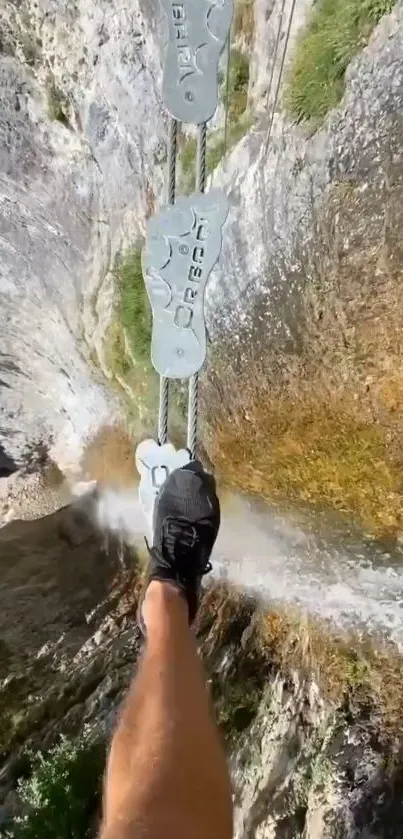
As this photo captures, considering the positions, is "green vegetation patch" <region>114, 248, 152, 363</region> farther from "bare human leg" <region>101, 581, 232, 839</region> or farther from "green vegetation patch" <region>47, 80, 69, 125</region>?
"bare human leg" <region>101, 581, 232, 839</region>

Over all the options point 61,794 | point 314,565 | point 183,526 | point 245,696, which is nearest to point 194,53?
point 183,526

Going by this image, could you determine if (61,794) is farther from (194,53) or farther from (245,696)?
(194,53)

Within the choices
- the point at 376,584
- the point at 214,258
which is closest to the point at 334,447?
the point at 376,584

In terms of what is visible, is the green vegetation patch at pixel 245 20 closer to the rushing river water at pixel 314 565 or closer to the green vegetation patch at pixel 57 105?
the green vegetation patch at pixel 57 105

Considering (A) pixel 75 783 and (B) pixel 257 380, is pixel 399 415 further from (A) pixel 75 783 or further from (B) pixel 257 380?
(A) pixel 75 783

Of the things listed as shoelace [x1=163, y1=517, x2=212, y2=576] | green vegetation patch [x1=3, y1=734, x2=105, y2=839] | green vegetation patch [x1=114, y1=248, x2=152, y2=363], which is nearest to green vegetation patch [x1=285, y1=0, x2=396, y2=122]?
green vegetation patch [x1=114, y1=248, x2=152, y2=363]

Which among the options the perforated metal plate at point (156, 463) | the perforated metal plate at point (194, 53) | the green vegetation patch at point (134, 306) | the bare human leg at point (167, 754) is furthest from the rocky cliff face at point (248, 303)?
the bare human leg at point (167, 754)
